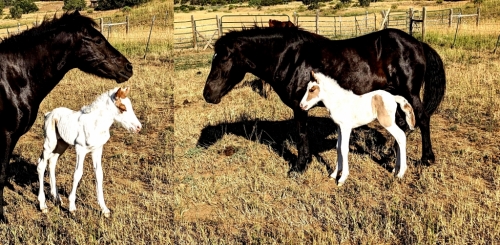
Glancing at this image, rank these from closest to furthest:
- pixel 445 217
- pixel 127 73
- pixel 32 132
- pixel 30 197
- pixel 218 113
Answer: pixel 127 73
pixel 445 217
pixel 30 197
pixel 32 132
pixel 218 113

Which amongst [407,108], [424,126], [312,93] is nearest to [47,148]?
[312,93]

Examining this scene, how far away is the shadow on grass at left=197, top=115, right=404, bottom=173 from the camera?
7.17 m

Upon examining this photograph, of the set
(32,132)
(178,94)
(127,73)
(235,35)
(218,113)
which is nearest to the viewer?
(127,73)

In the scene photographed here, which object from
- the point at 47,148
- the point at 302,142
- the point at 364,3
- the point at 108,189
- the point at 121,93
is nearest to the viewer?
the point at 121,93

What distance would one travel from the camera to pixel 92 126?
4047mm

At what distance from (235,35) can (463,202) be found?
11.6ft

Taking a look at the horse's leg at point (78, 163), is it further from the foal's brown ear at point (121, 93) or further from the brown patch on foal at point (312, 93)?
the brown patch on foal at point (312, 93)

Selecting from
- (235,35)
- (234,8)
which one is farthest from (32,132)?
(234,8)

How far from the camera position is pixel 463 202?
515 centimetres

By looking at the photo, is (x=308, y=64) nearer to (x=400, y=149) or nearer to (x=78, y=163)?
(x=400, y=149)

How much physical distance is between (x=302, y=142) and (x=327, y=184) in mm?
689

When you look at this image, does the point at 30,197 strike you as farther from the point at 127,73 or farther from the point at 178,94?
the point at 178,94

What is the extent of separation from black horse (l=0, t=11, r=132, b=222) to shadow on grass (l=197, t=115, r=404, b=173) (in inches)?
132

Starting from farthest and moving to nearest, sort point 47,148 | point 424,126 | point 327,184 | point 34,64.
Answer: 1. point 424,126
2. point 327,184
3. point 34,64
4. point 47,148
